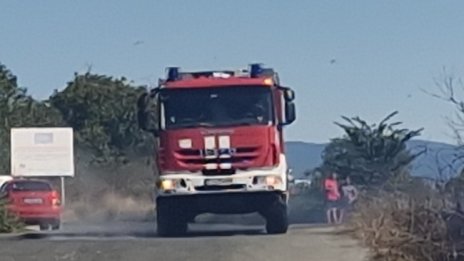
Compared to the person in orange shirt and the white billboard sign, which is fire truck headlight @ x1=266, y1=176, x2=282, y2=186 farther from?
the white billboard sign

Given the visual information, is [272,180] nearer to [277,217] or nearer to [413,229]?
[277,217]

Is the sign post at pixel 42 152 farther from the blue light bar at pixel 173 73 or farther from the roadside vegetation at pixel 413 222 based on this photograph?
the blue light bar at pixel 173 73

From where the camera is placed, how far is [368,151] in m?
45.2

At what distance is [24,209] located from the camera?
38.5 metres

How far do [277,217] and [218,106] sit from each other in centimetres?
266

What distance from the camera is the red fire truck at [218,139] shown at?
26625 mm

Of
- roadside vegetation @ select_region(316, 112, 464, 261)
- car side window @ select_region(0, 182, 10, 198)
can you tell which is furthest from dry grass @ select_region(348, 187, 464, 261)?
A: car side window @ select_region(0, 182, 10, 198)

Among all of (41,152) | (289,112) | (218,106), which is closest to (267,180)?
(289,112)

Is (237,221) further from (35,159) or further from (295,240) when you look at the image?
(35,159)

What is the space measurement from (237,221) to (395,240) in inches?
791

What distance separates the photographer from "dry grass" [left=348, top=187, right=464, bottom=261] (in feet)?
61.9

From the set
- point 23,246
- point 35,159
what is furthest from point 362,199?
point 35,159

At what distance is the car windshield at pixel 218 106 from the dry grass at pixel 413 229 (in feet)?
11.1

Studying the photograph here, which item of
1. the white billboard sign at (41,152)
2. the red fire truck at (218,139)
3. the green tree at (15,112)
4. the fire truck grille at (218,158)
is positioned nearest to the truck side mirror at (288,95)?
the red fire truck at (218,139)
